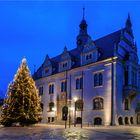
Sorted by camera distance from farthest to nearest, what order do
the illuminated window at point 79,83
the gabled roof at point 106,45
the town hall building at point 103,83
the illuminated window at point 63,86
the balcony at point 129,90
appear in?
1. the illuminated window at point 63,86
2. the illuminated window at point 79,83
3. the gabled roof at point 106,45
4. the balcony at point 129,90
5. the town hall building at point 103,83

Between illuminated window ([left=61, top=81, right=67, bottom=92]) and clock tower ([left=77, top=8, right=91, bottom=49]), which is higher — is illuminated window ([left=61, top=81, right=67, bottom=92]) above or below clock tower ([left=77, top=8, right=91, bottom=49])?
below

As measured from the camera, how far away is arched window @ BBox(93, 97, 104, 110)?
148 feet

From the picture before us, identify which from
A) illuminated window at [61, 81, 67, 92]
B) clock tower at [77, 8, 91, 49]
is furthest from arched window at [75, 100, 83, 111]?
clock tower at [77, 8, 91, 49]

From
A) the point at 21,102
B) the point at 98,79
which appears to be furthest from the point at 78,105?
the point at 21,102

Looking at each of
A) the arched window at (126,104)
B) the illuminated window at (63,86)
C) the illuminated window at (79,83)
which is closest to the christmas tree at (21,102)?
the illuminated window at (79,83)

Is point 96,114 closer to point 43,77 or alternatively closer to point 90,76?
point 90,76

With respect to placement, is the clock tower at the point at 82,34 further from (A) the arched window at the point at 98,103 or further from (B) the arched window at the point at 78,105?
(A) the arched window at the point at 98,103

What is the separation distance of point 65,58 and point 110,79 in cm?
1366

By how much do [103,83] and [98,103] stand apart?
126 inches

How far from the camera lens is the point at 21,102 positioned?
35188 mm

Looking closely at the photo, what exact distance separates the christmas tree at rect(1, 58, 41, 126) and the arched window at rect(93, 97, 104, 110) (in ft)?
39.5

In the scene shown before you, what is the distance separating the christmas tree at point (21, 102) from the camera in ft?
113

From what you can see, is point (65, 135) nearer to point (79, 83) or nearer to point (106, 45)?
point (106, 45)

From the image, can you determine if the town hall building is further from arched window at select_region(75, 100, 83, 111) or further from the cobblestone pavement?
the cobblestone pavement
